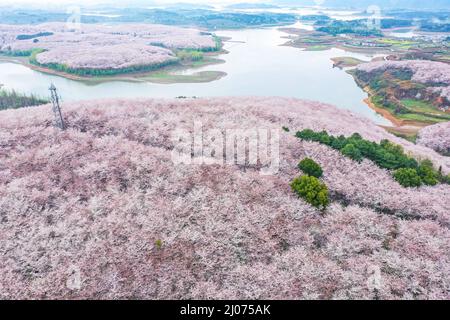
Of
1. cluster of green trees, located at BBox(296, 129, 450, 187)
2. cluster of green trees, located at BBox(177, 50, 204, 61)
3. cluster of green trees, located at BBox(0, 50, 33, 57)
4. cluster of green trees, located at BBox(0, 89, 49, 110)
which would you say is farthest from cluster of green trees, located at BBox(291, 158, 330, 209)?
cluster of green trees, located at BBox(0, 50, 33, 57)

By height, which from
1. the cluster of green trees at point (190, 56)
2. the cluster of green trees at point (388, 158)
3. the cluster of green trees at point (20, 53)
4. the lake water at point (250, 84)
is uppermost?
the cluster of green trees at point (20, 53)

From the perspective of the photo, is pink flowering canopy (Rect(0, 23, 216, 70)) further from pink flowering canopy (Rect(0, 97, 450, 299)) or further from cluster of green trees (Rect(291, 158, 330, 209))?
cluster of green trees (Rect(291, 158, 330, 209))

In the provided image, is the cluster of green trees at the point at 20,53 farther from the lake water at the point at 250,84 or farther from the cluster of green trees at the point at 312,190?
the cluster of green trees at the point at 312,190

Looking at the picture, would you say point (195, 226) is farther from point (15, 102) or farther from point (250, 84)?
point (250, 84)

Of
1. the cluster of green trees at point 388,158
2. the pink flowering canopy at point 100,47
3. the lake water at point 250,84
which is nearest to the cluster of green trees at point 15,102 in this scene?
the lake water at point 250,84

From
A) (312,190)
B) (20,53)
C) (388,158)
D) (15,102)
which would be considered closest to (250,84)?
(15,102)
